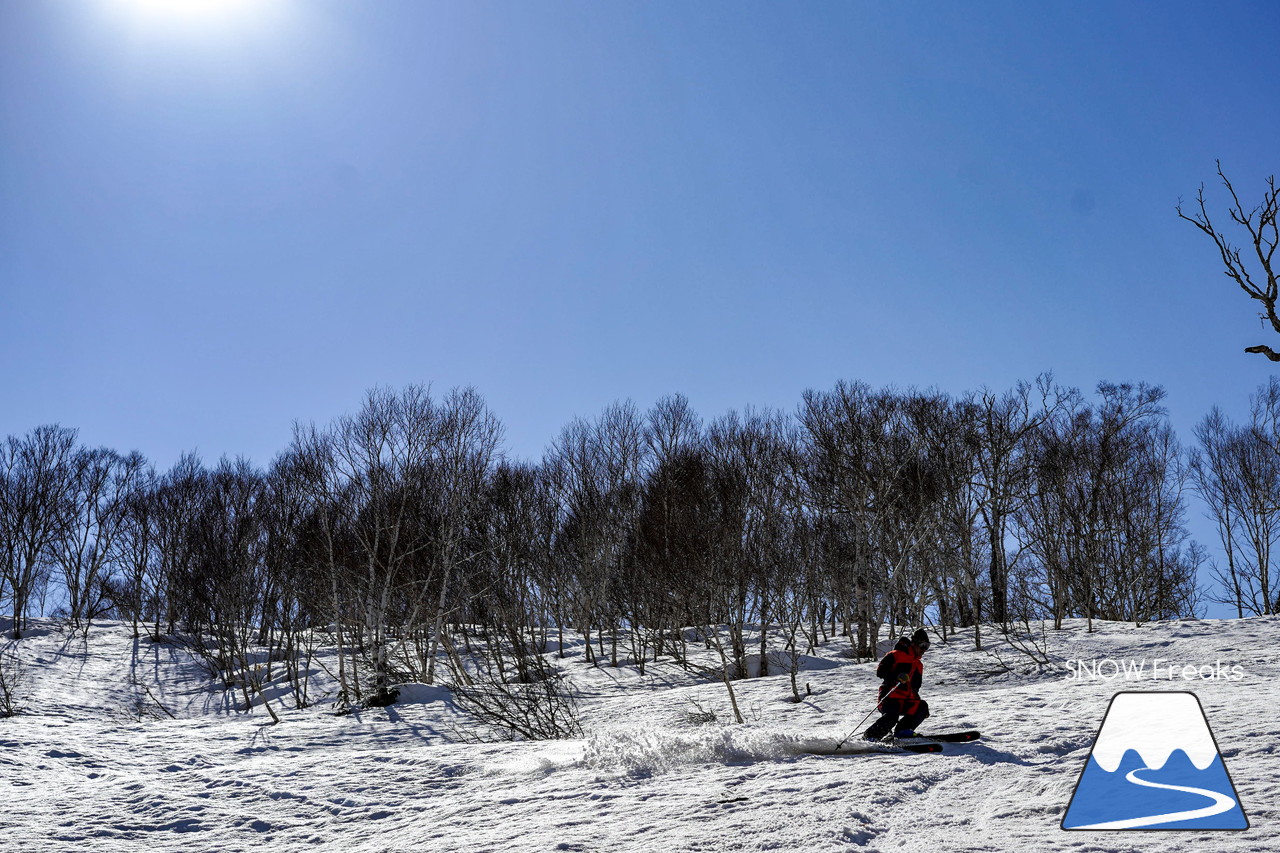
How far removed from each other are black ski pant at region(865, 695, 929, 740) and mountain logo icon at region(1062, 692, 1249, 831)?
1.75 m

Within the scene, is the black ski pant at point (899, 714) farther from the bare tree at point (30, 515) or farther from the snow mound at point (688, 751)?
the bare tree at point (30, 515)

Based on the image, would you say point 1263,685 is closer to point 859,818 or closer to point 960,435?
point 859,818

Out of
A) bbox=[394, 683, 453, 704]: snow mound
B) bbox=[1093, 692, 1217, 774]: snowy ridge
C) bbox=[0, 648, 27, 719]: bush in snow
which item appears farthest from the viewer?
bbox=[394, 683, 453, 704]: snow mound

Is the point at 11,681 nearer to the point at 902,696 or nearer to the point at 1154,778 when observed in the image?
the point at 902,696

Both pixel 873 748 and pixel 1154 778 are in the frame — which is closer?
pixel 1154 778

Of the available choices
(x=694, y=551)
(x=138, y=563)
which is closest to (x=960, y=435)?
(x=694, y=551)

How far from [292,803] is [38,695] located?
22437 mm

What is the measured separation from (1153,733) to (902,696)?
7.61 feet

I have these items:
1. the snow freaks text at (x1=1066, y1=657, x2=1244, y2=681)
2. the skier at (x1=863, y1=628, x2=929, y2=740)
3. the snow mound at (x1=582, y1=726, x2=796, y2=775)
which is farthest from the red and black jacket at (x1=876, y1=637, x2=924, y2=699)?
the snow freaks text at (x1=1066, y1=657, x2=1244, y2=681)

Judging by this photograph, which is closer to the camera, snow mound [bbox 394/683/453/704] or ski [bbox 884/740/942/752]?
ski [bbox 884/740/942/752]

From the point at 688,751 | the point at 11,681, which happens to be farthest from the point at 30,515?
the point at 688,751

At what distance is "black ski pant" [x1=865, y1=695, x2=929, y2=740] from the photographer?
8.61m

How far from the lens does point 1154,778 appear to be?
6.12 meters

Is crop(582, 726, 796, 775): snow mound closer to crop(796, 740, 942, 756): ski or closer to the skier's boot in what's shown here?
crop(796, 740, 942, 756): ski
